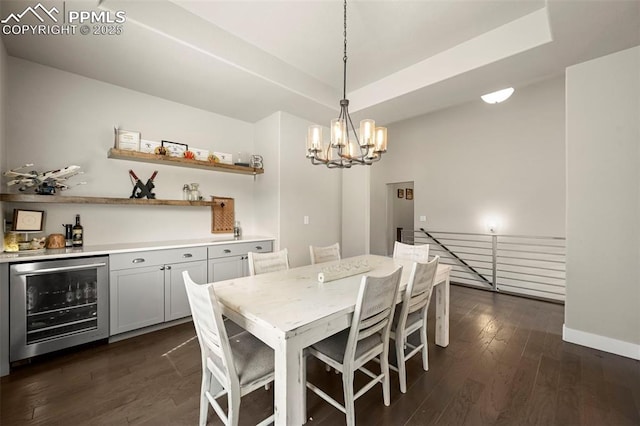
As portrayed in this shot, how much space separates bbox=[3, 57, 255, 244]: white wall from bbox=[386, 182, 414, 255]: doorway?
475 centimetres

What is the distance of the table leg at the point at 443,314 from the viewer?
248 centimetres

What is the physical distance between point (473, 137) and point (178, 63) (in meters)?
5.27

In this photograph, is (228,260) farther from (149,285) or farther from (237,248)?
(149,285)

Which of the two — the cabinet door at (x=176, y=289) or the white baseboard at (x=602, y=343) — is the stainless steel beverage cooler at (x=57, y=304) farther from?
the white baseboard at (x=602, y=343)

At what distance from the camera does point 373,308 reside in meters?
1.52

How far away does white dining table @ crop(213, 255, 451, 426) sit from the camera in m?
1.15

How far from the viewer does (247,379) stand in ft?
4.39

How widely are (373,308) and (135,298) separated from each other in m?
2.42

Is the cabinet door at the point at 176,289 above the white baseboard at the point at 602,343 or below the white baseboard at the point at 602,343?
above

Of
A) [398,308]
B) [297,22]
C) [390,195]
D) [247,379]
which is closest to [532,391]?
[398,308]

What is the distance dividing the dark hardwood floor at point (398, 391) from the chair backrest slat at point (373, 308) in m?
0.55

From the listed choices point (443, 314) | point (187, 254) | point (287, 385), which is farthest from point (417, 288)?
point (187, 254)

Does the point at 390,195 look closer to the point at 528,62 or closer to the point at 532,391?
the point at 528,62

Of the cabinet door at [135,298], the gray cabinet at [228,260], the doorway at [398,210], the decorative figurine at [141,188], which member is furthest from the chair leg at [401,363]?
the doorway at [398,210]
